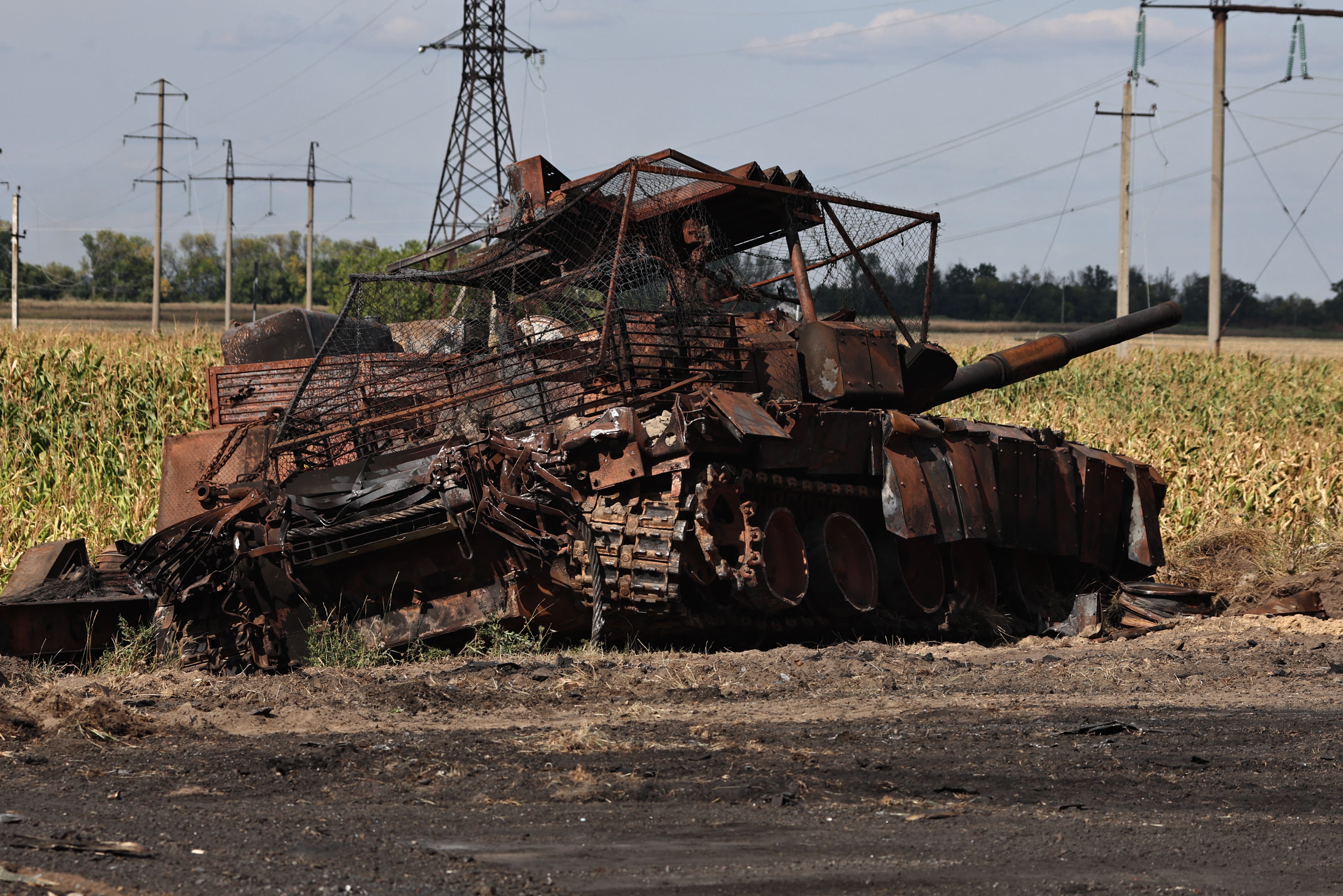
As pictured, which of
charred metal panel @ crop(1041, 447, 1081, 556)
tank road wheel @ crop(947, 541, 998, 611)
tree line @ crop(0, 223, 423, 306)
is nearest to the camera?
tank road wheel @ crop(947, 541, 998, 611)

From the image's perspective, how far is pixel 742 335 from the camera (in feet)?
33.6

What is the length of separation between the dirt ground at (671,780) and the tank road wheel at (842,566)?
1190 millimetres

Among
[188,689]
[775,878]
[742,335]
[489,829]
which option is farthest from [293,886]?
[742,335]

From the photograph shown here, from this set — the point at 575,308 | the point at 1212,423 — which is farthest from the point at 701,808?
the point at 1212,423

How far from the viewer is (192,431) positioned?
16.9m

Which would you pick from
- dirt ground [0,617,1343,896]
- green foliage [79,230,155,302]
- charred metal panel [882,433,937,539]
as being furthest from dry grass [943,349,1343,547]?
green foliage [79,230,155,302]

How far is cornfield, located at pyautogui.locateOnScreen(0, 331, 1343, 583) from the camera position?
13.9 m

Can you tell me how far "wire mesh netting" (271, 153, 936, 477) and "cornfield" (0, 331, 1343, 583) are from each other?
416 centimetres

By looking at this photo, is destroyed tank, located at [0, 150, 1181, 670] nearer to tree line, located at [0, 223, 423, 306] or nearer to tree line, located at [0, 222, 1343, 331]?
tree line, located at [0, 222, 1343, 331]

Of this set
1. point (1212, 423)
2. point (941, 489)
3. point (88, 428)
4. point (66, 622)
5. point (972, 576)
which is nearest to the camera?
point (66, 622)

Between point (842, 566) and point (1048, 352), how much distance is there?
503 centimetres

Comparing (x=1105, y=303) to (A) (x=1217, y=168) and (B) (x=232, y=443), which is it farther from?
A: (B) (x=232, y=443)

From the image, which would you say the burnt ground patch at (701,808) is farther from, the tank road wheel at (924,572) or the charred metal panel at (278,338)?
the charred metal panel at (278,338)

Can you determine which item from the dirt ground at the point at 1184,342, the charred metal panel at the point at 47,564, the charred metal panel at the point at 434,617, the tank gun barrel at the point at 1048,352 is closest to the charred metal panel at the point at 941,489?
the tank gun barrel at the point at 1048,352
